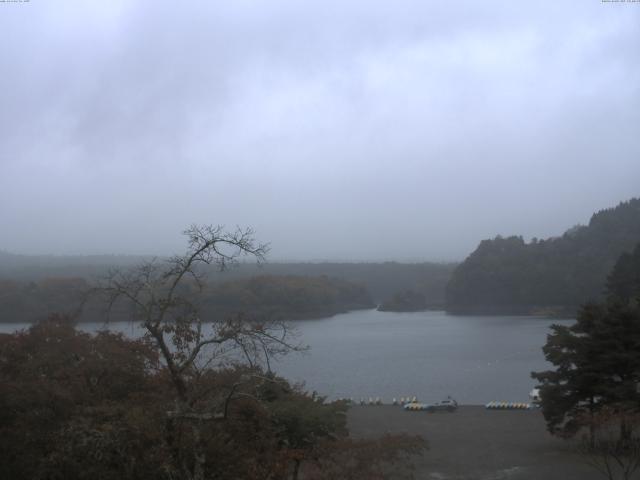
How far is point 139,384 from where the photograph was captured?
6.89 metres

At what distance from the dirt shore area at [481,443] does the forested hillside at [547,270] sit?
98.4ft

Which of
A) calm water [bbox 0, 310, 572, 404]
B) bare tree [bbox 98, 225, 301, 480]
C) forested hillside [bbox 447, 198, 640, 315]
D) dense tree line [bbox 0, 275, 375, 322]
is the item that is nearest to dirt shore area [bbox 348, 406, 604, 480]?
calm water [bbox 0, 310, 572, 404]

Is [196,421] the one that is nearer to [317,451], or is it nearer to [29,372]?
[317,451]

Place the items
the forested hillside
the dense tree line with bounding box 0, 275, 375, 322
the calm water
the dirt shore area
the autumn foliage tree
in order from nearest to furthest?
1. the dirt shore area
2. the autumn foliage tree
3. the dense tree line with bounding box 0, 275, 375, 322
4. the calm water
5. the forested hillside

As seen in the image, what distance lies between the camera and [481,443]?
12875 millimetres

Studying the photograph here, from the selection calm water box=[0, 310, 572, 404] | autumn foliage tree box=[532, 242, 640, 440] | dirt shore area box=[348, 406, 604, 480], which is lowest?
calm water box=[0, 310, 572, 404]

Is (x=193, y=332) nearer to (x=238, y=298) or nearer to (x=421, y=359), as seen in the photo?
(x=421, y=359)

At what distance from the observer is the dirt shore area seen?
34.1ft

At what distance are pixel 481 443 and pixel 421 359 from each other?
15.1 metres

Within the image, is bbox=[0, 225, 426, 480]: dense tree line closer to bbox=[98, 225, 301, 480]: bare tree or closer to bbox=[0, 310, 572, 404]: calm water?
bbox=[98, 225, 301, 480]: bare tree

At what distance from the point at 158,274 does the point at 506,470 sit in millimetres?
7661

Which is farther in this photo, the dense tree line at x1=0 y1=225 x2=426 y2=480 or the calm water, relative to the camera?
the calm water

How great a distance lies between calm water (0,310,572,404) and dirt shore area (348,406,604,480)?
102 inches

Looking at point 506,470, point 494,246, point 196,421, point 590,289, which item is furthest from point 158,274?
point 494,246
